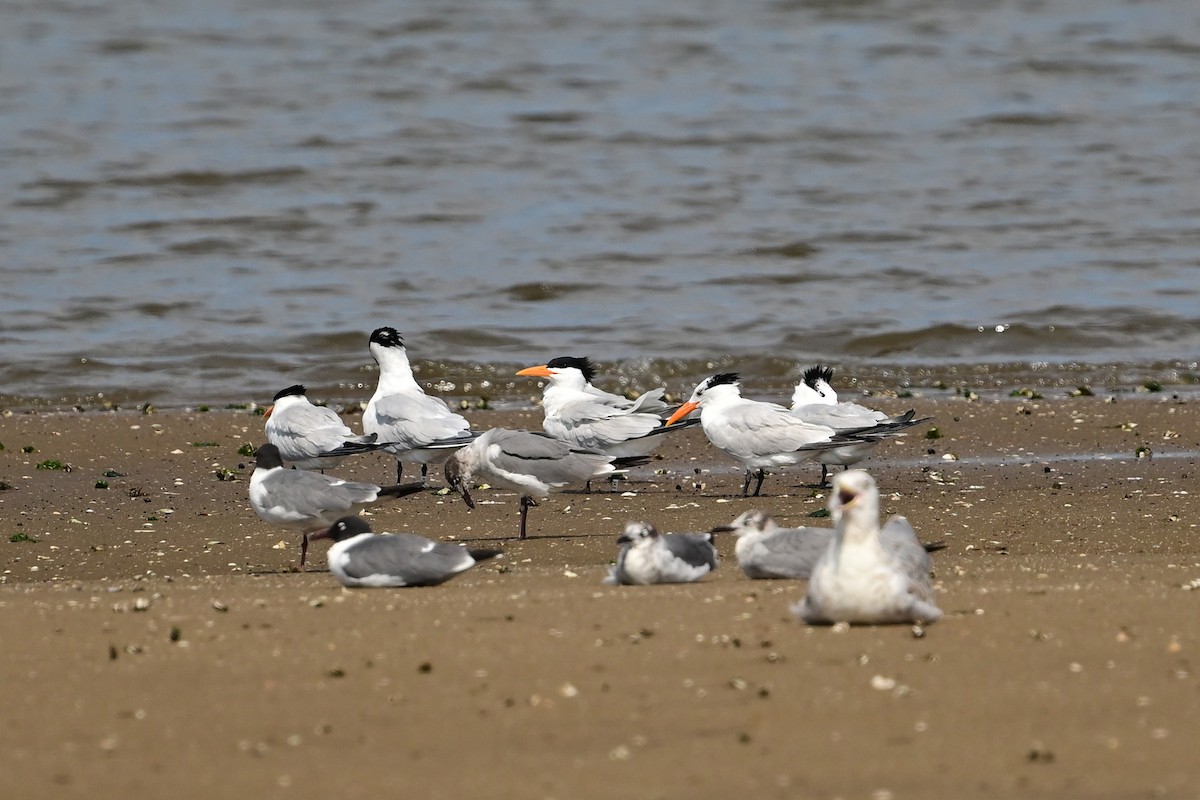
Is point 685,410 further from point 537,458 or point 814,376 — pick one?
point 537,458

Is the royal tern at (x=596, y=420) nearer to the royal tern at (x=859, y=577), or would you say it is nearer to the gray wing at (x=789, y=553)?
the gray wing at (x=789, y=553)

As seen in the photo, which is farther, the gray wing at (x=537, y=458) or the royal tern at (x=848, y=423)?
the royal tern at (x=848, y=423)

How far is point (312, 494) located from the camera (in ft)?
25.6

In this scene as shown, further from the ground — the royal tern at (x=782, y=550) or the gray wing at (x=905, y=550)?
the gray wing at (x=905, y=550)

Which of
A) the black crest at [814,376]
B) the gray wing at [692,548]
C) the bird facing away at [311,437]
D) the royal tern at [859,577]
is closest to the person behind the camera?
the royal tern at [859,577]

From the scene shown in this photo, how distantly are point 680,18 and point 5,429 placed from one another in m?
25.9

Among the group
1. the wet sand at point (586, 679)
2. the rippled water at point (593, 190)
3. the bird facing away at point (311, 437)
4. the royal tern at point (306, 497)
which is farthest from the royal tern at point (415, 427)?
the rippled water at point (593, 190)

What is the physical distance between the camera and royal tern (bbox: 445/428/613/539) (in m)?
9.01

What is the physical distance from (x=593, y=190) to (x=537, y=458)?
14544 millimetres

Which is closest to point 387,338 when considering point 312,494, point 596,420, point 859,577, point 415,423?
point 415,423

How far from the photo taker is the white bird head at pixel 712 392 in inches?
427

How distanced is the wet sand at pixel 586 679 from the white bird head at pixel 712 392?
253 cm

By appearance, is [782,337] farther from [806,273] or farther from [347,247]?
[347,247]

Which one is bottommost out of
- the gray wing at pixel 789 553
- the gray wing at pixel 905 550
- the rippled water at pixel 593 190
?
the rippled water at pixel 593 190
